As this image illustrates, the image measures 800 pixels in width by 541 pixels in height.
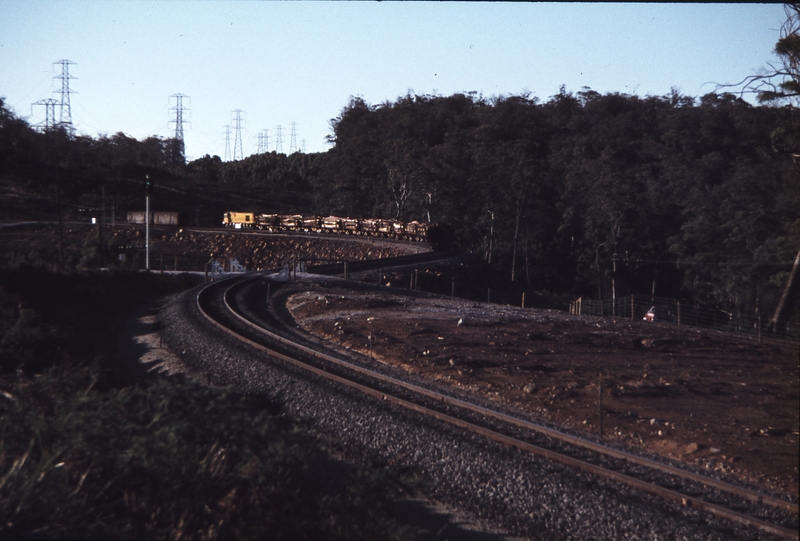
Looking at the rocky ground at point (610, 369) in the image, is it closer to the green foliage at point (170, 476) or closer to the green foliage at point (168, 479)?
the green foliage at point (170, 476)

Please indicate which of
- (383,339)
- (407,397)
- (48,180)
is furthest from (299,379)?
(48,180)

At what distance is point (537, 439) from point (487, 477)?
146 cm

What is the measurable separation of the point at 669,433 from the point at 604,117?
6611 centimetres

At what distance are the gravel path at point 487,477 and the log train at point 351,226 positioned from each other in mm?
35495

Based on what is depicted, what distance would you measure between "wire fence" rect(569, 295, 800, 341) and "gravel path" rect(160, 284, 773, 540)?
8.30 metres

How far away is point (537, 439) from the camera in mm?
8891

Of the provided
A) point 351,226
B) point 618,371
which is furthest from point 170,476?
point 351,226

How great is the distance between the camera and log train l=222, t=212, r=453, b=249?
47219 millimetres

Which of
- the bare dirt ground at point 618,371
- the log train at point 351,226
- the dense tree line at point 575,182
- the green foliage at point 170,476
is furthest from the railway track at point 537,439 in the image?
the log train at point 351,226

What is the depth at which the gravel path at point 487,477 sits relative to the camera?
21.2 feet

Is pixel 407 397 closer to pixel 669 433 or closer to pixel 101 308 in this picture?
pixel 669 433

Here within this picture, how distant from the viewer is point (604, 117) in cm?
7062

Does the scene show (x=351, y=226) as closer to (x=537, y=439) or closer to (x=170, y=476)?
(x=537, y=439)

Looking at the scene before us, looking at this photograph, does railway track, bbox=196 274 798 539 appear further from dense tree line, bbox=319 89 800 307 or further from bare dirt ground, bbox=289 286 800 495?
dense tree line, bbox=319 89 800 307
